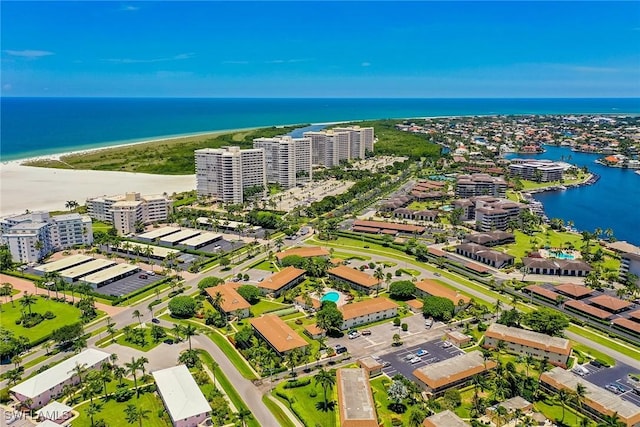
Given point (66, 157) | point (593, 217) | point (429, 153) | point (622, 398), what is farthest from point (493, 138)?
point (622, 398)

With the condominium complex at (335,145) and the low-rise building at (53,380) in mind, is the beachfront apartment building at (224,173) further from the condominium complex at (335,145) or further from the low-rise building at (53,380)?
the low-rise building at (53,380)

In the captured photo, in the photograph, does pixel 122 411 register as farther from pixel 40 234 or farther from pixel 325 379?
pixel 40 234

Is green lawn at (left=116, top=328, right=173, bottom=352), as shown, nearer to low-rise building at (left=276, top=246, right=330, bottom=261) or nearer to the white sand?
low-rise building at (left=276, top=246, right=330, bottom=261)

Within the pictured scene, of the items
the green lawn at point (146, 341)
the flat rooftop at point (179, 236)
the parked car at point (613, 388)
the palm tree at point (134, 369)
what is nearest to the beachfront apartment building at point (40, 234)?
the flat rooftop at point (179, 236)

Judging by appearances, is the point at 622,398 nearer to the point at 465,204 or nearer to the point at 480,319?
the point at 480,319

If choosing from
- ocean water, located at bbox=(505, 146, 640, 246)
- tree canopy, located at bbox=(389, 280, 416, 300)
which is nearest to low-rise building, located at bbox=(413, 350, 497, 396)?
tree canopy, located at bbox=(389, 280, 416, 300)
